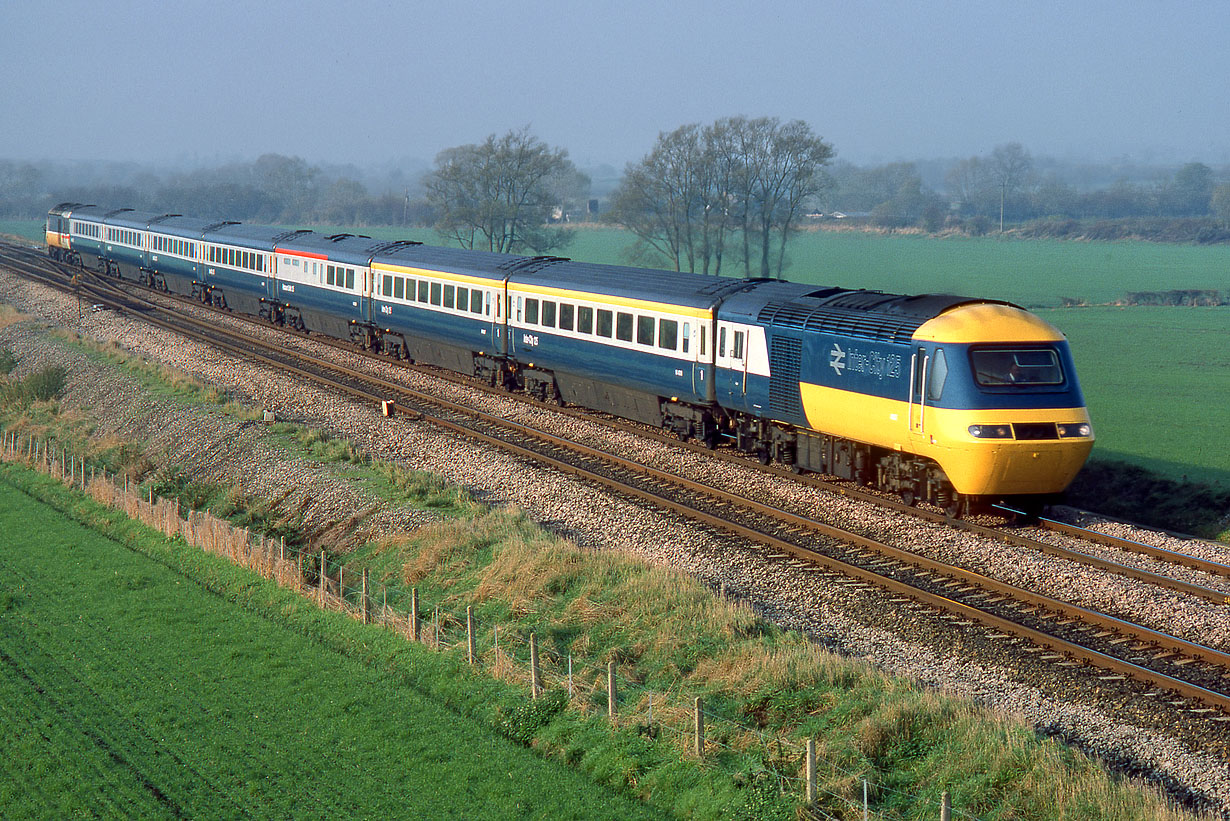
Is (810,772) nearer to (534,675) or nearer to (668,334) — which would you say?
(534,675)

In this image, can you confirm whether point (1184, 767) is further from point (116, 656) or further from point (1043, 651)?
point (116, 656)

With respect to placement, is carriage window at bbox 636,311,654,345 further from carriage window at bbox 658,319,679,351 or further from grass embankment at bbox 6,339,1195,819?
grass embankment at bbox 6,339,1195,819

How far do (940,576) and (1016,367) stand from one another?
148 inches

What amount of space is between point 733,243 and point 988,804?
61.5m

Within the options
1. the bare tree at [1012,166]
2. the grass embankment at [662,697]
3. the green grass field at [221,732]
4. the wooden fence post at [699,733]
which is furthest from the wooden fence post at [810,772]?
the bare tree at [1012,166]

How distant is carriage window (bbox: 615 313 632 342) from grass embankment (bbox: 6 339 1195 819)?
7185 millimetres

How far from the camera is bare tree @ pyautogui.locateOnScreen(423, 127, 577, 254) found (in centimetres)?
7144

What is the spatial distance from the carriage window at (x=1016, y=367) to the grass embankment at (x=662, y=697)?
587 centimetres

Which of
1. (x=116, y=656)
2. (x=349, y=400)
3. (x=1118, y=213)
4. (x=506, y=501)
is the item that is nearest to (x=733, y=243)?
(x=349, y=400)

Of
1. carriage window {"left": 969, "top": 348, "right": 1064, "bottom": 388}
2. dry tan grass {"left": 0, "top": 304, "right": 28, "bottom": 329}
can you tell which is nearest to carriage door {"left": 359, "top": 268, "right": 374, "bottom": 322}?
dry tan grass {"left": 0, "top": 304, "right": 28, "bottom": 329}

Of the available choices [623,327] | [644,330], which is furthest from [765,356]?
[623,327]

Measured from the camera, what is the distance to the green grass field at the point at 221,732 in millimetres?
12188

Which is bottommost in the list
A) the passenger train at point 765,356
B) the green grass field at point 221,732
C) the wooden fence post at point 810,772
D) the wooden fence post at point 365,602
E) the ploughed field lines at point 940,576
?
the green grass field at point 221,732

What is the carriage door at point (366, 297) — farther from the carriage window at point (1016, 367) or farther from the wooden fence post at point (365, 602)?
the carriage window at point (1016, 367)
